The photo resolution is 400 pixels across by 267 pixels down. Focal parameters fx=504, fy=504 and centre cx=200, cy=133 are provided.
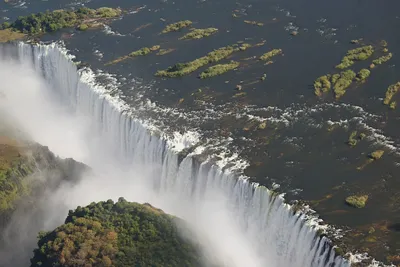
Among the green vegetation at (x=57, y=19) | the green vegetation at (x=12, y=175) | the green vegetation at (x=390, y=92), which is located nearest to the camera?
the green vegetation at (x=12, y=175)

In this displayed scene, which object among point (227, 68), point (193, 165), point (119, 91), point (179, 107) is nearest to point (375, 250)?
point (193, 165)

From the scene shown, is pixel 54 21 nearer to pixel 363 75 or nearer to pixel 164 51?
pixel 164 51

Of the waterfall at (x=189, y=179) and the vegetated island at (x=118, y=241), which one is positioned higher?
the waterfall at (x=189, y=179)

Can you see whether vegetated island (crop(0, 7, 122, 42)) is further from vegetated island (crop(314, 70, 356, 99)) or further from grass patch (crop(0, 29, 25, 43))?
vegetated island (crop(314, 70, 356, 99))

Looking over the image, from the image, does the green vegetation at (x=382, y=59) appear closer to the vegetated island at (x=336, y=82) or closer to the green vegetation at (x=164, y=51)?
the vegetated island at (x=336, y=82)

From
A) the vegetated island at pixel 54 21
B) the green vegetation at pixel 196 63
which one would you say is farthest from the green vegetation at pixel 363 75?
the vegetated island at pixel 54 21

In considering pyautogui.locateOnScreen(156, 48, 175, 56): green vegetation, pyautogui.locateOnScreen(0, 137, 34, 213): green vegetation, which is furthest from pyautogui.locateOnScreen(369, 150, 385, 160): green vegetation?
pyautogui.locateOnScreen(0, 137, 34, 213): green vegetation
